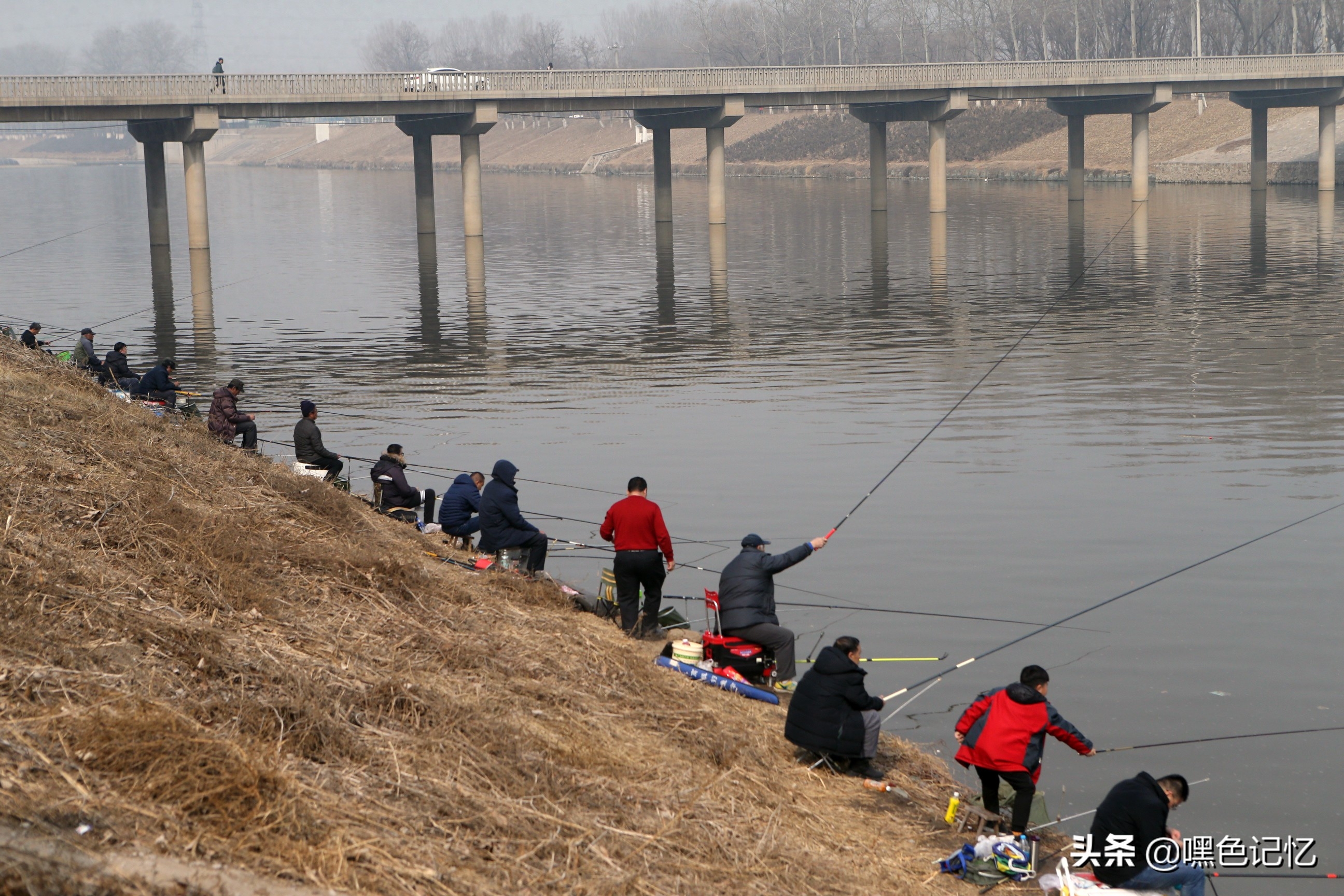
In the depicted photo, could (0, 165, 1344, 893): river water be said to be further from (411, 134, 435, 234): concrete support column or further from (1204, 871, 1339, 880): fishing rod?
(411, 134, 435, 234): concrete support column

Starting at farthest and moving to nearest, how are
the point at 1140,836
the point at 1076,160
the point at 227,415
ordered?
the point at 1076,160 → the point at 227,415 → the point at 1140,836

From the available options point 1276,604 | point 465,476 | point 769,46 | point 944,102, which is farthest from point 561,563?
point 769,46

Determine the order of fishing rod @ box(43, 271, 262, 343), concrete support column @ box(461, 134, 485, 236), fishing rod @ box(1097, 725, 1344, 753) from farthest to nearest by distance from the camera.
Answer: concrete support column @ box(461, 134, 485, 236) → fishing rod @ box(43, 271, 262, 343) → fishing rod @ box(1097, 725, 1344, 753)

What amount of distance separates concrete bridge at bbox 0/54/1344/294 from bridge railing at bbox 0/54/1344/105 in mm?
65

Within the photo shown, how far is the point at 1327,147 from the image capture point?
2867 inches

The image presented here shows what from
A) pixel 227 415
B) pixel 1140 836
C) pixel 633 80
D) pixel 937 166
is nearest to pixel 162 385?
pixel 227 415

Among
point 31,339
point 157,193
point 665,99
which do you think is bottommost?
point 31,339

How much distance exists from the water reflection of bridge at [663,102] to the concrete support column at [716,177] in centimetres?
8

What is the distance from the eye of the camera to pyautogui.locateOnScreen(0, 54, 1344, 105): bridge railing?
49.2 metres

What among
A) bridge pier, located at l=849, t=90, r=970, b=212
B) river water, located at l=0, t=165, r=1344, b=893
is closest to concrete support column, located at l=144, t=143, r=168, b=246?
river water, located at l=0, t=165, r=1344, b=893

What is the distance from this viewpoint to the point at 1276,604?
47.0ft

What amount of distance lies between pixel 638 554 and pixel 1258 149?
236ft

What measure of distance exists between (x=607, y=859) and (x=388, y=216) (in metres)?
78.7

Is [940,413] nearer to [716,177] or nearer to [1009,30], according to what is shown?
[716,177]
